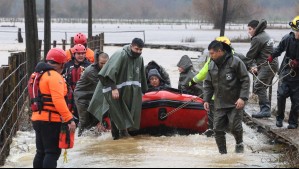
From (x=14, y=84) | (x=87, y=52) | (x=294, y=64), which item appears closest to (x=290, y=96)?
(x=294, y=64)

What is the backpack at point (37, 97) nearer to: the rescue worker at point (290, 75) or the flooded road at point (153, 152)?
the flooded road at point (153, 152)

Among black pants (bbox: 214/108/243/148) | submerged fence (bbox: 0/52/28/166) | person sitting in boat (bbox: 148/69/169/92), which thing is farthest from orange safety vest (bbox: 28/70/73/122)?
person sitting in boat (bbox: 148/69/169/92)

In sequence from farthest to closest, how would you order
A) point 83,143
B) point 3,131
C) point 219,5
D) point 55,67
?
point 219,5, point 83,143, point 3,131, point 55,67

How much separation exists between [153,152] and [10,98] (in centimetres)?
284

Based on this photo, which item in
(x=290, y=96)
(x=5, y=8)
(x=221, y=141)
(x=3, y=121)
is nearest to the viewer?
(x=221, y=141)

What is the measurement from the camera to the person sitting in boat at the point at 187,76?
12.3m

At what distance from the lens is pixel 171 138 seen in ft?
37.5

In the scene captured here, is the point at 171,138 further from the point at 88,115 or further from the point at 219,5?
the point at 219,5

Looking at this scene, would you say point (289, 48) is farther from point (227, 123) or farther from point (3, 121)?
point (3, 121)

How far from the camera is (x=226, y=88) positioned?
9.16 metres

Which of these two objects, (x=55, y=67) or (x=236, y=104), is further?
(x=236, y=104)

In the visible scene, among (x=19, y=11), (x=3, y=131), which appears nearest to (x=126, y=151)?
(x=3, y=131)

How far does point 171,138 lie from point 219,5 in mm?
81384

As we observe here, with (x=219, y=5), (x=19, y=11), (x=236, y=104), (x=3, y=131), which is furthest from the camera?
(x=19, y=11)
